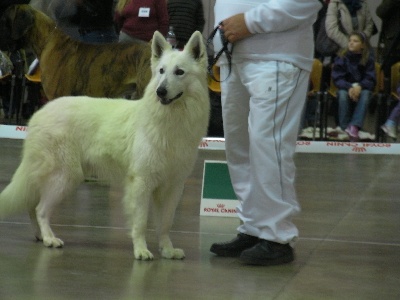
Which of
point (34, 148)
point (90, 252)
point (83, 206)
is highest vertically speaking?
point (34, 148)

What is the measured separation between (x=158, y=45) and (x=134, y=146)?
559 mm

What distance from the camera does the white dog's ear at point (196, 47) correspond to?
4777 millimetres

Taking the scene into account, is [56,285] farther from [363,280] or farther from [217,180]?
[217,180]

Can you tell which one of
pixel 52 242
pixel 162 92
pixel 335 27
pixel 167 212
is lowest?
pixel 335 27

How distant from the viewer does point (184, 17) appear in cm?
1109

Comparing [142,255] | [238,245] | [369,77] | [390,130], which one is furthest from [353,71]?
[142,255]

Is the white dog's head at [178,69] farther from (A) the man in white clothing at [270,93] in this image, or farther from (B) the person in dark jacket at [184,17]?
(B) the person in dark jacket at [184,17]

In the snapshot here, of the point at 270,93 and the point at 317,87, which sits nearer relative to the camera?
the point at 270,93

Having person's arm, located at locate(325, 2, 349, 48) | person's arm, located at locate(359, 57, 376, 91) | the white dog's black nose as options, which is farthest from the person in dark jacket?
the white dog's black nose

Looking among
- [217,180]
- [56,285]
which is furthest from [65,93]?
[56,285]

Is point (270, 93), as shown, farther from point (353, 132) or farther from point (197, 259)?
point (353, 132)

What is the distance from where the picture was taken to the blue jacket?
12.0 meters

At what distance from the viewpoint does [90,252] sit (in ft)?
16.5

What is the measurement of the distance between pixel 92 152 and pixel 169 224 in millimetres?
606
